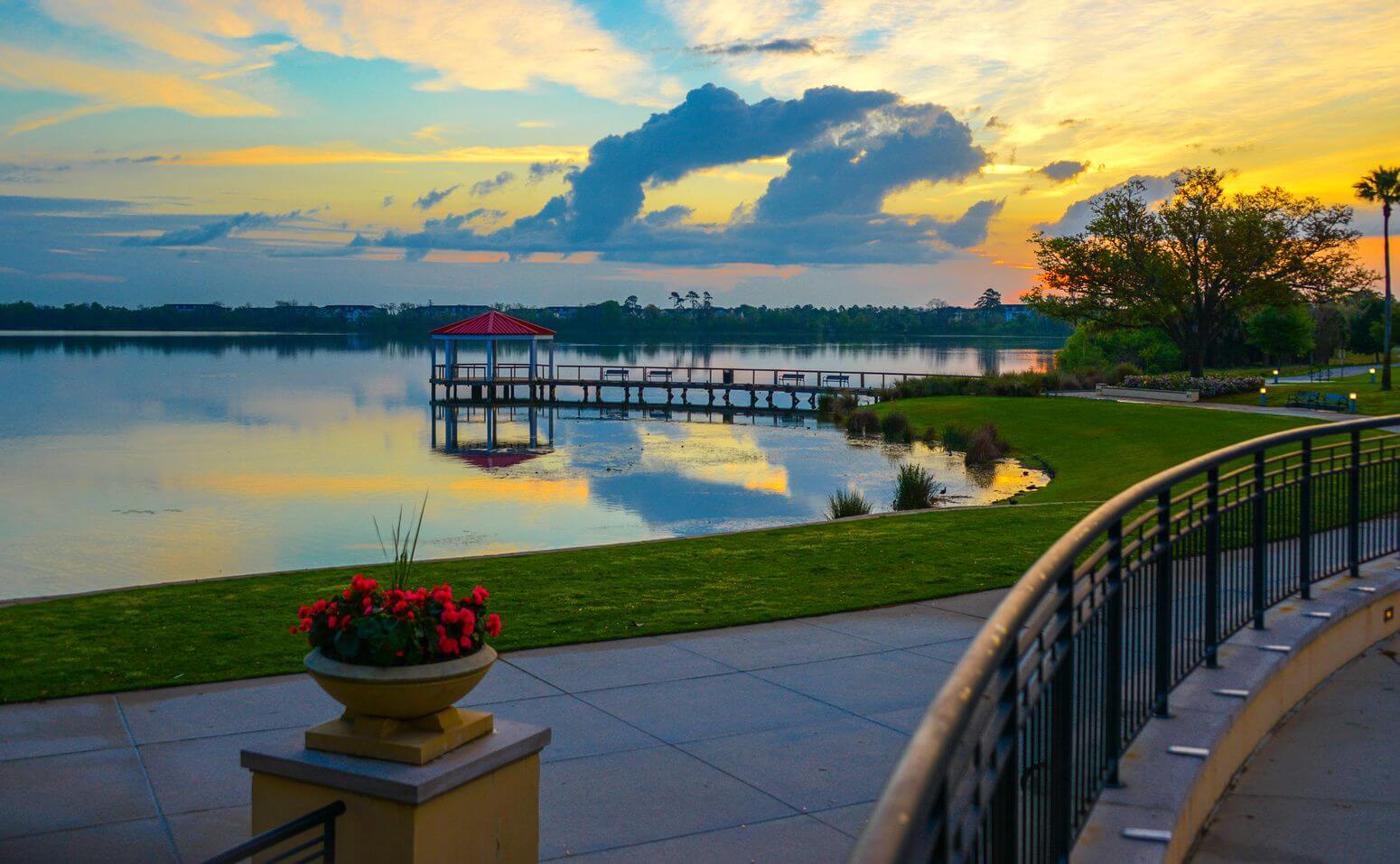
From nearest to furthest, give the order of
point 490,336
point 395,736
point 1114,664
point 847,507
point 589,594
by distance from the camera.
A: point 395,736, point 1114,664, point 589,594, point 847,507, point 490,336

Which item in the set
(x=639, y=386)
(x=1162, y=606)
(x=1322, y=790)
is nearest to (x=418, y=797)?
(x=1162, y=606)

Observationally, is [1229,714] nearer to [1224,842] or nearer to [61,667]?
[1224,842]

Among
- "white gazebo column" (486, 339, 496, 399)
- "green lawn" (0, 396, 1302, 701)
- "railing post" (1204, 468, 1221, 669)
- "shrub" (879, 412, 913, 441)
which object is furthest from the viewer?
"white gazebo column" (486, 339, 496, 399)

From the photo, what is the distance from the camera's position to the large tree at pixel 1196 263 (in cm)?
5938

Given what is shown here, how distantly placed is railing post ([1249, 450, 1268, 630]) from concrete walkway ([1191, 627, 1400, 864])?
0.63m

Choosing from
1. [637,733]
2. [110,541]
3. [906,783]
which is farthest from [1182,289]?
[906,783]

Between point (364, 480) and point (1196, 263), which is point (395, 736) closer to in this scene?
point (364, 480)

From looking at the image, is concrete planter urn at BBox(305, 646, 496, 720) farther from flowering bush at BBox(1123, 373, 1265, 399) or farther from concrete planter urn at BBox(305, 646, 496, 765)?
flowering bush at BBox(1123, 373, 1265, 399)

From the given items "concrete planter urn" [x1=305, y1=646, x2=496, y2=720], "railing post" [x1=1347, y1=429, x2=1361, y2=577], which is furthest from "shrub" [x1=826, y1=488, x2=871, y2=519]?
"concrete planter urn" [x1=305, y1=646, x2=496, y2=720]

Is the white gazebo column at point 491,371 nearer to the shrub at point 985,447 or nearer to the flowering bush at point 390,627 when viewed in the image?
the shrub at point 985,447

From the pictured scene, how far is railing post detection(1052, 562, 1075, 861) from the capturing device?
4.36 m

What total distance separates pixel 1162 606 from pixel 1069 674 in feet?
5.89

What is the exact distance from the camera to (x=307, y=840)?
4.84 m

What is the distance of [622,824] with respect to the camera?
628cm
